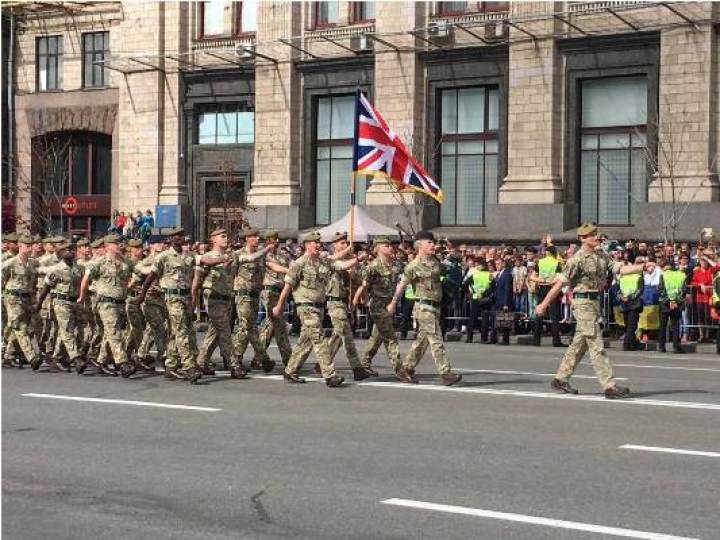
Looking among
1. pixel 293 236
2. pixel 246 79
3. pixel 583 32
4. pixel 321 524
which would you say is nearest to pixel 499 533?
pixel 321 524

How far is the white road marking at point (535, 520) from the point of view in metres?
7.31

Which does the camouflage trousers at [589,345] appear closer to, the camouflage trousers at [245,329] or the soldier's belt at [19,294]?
the camouflage trousers at [245,329]

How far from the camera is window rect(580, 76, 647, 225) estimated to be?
32750mm

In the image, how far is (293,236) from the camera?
3816 centimetres

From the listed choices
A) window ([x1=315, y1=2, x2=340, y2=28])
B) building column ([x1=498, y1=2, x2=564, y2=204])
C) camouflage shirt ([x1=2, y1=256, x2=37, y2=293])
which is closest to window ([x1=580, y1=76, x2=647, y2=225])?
building column ([x1=498, y1=2, x2=564, y2=204])

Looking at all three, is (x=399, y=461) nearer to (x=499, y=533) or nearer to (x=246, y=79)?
(x=499, y=533)

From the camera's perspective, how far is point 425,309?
1535 cm

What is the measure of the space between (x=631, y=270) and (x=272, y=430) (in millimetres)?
5396

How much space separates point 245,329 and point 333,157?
22339mm

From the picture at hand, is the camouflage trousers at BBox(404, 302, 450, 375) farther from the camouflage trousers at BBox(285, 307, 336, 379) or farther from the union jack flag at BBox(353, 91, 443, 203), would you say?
the union jack flag at BBox(353, 91, 443, 203)

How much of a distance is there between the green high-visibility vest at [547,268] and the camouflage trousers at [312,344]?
859 cm

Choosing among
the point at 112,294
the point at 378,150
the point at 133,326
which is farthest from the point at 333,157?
the point at 112,294

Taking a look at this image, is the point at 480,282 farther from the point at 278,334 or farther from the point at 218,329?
the point at 218,329

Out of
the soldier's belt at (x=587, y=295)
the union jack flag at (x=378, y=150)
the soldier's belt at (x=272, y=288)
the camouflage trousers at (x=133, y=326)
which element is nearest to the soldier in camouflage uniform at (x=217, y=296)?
the camouflage trousers at (x=133, y=326)
